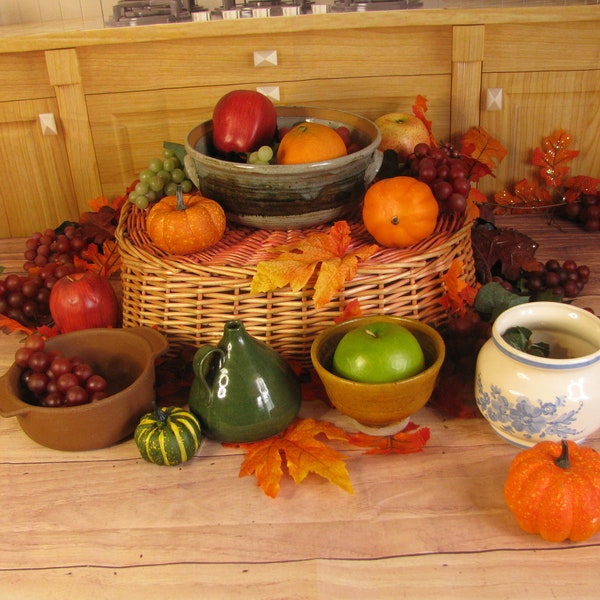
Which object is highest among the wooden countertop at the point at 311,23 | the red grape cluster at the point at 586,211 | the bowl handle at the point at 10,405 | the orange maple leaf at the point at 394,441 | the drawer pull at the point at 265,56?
the wooden countertop at the point at 311,23

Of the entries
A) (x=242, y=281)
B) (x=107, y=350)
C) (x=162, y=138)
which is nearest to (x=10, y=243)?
(x=162, y=138)

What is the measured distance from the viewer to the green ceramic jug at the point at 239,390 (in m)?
0.90

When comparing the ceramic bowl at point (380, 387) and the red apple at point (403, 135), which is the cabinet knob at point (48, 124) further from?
the ceramic bowl at point (380, 387)

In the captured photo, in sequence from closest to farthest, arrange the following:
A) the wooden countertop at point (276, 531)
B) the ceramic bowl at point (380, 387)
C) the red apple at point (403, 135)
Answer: the wooden countertop at point (276, 531), the ceramic bowl at point (380, 387), the red apple at point (403, 135)

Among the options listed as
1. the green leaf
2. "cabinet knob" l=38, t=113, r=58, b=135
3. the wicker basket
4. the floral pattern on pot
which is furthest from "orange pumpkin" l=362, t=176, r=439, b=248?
"cabinet knob" l=38, t=113, r=58, b=135

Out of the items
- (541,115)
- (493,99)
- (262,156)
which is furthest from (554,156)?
(262,156)

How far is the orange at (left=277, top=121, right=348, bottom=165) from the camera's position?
1.02 m

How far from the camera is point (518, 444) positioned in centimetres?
90

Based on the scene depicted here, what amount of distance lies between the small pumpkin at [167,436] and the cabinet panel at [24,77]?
39.6 inches

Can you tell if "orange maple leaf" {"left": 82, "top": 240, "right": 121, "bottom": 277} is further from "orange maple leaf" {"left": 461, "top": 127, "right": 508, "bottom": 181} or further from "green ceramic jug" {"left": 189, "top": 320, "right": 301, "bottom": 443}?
"orange maple leaf" {"left": 461, "top": 127, "right": 508, "bottom": 181}

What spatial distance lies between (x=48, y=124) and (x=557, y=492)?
4.48 feet

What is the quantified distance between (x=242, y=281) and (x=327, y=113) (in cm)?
40

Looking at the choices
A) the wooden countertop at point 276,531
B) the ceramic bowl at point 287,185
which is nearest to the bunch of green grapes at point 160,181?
the ceramic bowl at point 287,185

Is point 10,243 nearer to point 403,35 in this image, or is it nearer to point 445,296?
point 403,35
